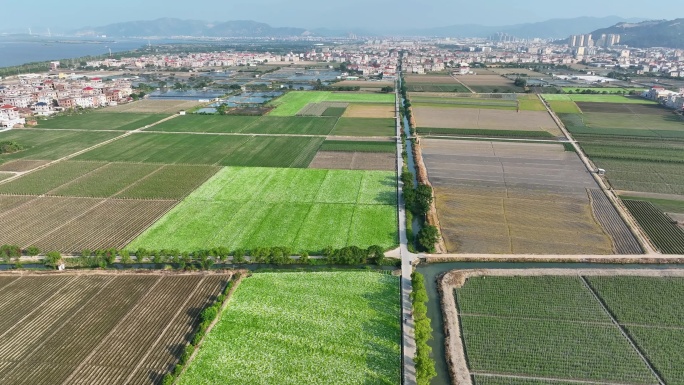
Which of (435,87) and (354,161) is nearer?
(354,161)

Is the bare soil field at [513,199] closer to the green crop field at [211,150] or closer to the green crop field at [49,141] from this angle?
the green crop field at [211,150]

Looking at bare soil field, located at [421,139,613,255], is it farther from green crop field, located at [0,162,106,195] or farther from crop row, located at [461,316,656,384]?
green crop field, located at [0,162,106,195]

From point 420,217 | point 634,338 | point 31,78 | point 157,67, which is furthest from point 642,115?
point 157,67

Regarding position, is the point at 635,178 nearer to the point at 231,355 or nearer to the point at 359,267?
the point at 359,267

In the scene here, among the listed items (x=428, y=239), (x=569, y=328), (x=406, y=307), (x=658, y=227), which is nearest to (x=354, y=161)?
(x=428, y=239)

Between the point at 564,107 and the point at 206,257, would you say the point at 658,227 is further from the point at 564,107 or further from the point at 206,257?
the point at 564,107

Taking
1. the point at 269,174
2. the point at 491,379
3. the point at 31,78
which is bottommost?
the point at 491,379

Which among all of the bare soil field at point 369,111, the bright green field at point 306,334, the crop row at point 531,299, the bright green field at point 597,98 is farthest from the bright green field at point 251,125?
the bright green field at point 597,98
